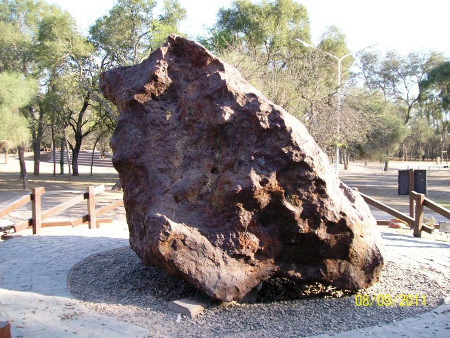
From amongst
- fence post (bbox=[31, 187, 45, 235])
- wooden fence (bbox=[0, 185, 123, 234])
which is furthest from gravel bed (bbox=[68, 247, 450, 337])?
fence post (bbox=[31, 187, 45, 235])

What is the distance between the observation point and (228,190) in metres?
4.88

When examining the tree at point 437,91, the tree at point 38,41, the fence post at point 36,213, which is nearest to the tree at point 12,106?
the tree at point 38,41

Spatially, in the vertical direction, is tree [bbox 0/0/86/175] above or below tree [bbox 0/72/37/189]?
above

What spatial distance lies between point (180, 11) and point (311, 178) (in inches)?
863

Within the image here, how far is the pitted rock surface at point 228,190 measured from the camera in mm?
4879

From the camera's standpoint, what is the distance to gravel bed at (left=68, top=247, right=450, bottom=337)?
4500 millimetres

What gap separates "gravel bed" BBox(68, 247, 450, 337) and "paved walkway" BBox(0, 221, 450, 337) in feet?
0.55

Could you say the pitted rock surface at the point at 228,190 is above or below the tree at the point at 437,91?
below

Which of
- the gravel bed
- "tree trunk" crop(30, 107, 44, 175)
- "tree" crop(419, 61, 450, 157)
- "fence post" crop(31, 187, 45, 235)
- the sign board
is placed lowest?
the gravel bed

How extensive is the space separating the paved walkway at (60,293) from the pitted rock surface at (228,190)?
879 millimetres

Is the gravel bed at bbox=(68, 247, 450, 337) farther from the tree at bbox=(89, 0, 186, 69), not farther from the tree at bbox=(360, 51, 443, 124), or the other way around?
the tree at bbox=(360, 51, 443, 124)

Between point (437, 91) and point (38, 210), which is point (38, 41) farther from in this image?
point (437, 91)

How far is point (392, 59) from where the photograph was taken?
2136 inches

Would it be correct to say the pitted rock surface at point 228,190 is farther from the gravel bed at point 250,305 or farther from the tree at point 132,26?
the tree at point 132,26
